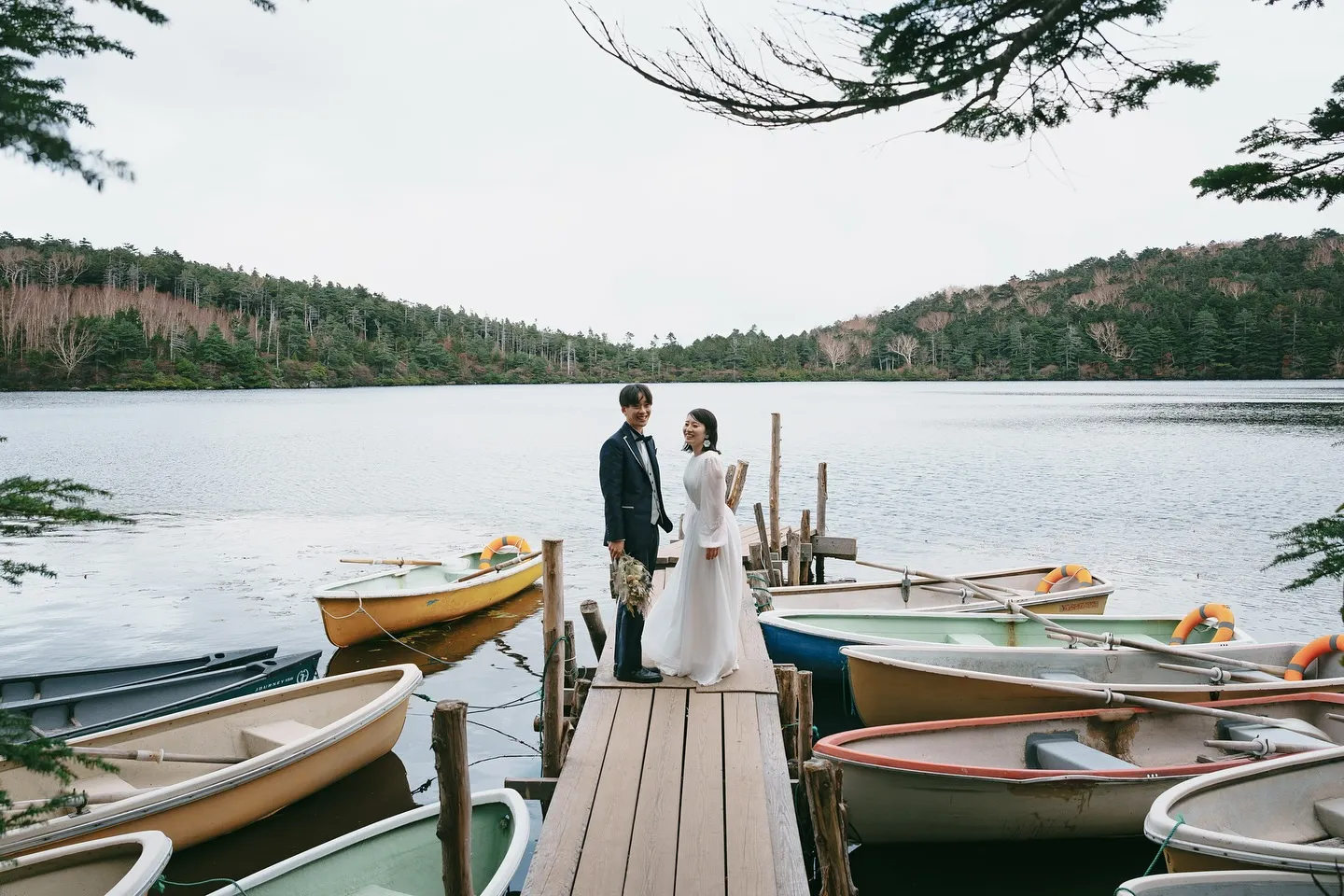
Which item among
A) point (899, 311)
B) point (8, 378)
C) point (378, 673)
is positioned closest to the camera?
point (378, 673)

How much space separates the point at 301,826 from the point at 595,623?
297 centimetres

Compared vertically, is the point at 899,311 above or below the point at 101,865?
above

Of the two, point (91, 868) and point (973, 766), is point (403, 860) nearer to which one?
point (91, 868)

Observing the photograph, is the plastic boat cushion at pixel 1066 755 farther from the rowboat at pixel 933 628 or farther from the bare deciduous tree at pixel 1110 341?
the bare deciduous tree at pixel 1110 341

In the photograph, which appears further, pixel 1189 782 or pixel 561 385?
pixel 561 385

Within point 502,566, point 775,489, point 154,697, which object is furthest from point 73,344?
point 154,697

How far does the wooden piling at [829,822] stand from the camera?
4246 millimetres

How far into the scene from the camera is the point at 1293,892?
4250 millimetres

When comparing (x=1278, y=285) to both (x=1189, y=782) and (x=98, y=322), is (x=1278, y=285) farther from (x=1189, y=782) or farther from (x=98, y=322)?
(x=98, y=322)

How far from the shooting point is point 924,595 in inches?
472

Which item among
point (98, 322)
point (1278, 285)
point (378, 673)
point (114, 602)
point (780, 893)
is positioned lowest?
point (114, 602)

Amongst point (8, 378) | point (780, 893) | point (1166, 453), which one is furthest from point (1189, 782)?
point (8, 378)

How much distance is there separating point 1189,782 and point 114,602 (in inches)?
A: 620

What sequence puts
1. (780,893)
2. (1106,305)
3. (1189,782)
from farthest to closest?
(1106,305) < (1189,782) < (780,893)
